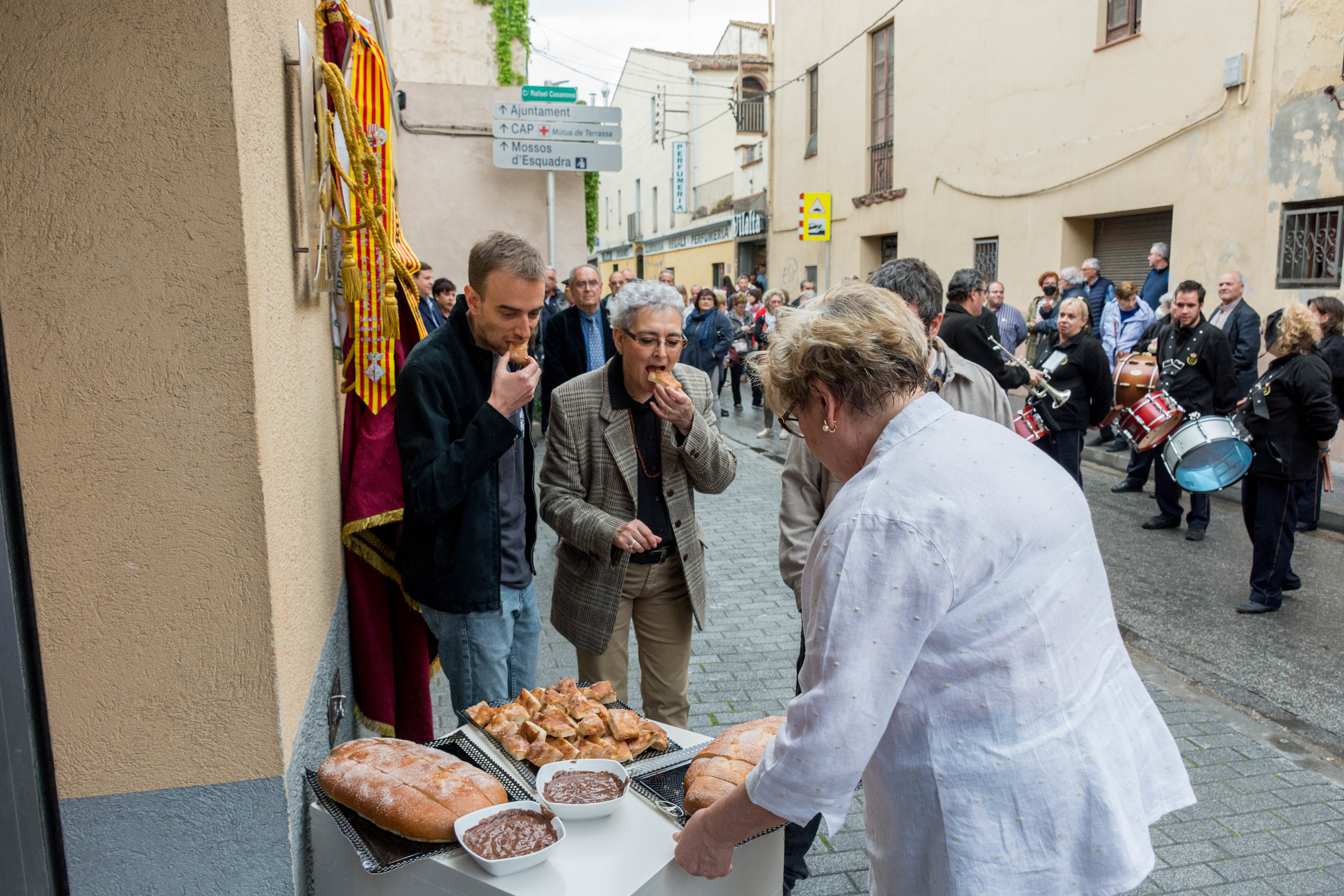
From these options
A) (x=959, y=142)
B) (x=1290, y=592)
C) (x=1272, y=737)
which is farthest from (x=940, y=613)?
(x=959, y=142)

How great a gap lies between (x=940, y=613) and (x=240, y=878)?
172 centimetres

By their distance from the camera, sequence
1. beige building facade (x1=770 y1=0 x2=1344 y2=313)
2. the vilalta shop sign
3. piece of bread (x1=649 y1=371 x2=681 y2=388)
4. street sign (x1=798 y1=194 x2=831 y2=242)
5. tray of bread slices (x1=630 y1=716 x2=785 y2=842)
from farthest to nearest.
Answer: the vilalta shop sign, street sign (x1=798 y1=194 x2=831 y2=242), beige building facade (x1=770 y1=0 x2=1344 y2=313), piece of bread (x1=649 y1=371 x2=681 y2=388), tray of bread slices (x1=630 y1=716 x2=785 y2=842)

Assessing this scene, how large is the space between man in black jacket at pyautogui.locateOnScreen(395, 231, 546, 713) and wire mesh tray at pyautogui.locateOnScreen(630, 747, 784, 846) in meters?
0.81

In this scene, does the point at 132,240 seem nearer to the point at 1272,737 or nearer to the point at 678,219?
the point at 1272,737

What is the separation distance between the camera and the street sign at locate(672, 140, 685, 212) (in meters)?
37.4

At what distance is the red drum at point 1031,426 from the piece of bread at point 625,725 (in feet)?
15.7

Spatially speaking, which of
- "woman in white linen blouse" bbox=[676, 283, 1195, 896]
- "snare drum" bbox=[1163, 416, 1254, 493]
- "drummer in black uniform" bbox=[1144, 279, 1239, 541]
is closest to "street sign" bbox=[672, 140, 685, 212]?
"drummer in black uniform" bbox=[1144, 279, 1239, 541]

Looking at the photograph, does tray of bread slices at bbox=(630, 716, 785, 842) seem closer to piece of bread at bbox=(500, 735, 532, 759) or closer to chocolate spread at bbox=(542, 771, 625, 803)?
chocolate spread at bbox=(542, 771, 625, 803)

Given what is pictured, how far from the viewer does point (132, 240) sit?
1946 mm

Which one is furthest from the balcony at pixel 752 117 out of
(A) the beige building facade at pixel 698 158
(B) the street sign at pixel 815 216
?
(B) the street sign at pixel 815 216

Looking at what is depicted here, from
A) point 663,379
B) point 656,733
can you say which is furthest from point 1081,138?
point 656,733

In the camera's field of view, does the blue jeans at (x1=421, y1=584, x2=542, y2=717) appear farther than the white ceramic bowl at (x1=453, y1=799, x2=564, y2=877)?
Yes

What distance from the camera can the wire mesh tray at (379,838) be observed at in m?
2.14

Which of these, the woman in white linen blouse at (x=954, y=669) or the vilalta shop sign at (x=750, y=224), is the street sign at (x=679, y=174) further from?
the woman in white linen blouse at (x=954, y=669)
